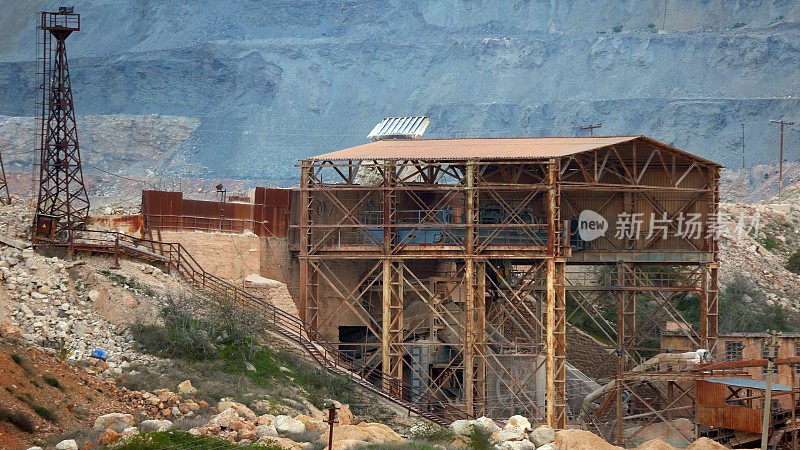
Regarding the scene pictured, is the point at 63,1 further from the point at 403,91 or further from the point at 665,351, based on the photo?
the point at 665,351

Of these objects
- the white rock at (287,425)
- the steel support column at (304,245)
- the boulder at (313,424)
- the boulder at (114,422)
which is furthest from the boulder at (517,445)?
the steel support column at (304,245)

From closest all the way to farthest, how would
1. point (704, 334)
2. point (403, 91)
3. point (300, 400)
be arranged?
1. point (300, 400)
2. point (704, 334)
3. point (403, 91)

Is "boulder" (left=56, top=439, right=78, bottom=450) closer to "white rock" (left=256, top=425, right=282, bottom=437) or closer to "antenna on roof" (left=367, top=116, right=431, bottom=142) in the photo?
"white rock" (left=256, top=425, right=282, bottom=437)

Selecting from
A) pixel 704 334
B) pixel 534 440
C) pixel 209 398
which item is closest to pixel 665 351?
pixel 704 334

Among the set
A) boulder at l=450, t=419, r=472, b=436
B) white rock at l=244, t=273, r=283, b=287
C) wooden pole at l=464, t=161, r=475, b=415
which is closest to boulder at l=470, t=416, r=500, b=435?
boulder at l=450, t=419, r=472, b=436

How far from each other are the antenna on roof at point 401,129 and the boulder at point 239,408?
73.6 feet

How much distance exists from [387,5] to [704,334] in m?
105

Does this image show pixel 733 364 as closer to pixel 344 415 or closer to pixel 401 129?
pixel 344 415

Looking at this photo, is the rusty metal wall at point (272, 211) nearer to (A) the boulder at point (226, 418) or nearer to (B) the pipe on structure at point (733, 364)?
(A) the boulder at point (226, 418)

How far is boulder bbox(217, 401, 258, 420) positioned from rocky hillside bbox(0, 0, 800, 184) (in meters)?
81.3

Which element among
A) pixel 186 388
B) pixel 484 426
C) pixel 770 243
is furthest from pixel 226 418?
pixel 770 243

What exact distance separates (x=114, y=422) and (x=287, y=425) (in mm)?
4806

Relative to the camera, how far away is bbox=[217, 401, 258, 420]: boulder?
2827 cm

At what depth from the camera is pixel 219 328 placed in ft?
111
